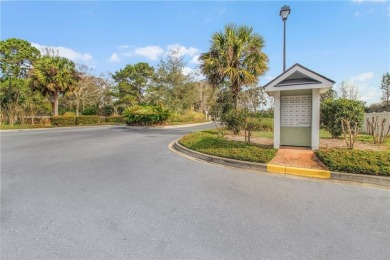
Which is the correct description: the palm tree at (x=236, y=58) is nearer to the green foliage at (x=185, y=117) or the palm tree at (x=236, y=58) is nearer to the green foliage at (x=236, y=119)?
the green foliage at (x=236, y=119)

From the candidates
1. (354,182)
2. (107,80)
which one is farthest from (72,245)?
(107,80)

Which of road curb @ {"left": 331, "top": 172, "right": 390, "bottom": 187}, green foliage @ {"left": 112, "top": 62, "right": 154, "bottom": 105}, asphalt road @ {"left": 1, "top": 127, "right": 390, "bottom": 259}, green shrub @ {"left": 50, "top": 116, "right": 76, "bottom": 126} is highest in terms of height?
green foliage @ {"left": 112, "top": 62, "right": 154, "bottom": 105}

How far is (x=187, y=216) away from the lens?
124 inches

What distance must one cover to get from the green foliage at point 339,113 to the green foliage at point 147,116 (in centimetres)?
1371

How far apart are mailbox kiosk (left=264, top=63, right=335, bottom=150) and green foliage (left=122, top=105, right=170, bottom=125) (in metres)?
13.6

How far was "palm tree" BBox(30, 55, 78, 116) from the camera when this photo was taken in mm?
23484

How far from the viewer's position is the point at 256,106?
1795 cm

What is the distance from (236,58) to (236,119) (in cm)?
361

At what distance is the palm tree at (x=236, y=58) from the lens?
11719mm

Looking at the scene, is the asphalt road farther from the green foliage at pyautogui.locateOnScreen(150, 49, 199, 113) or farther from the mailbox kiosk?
the green foliage at pyautogui.locateOnScreen(150, 49, 199, 113)

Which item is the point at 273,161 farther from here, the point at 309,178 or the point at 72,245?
the point at 72,245

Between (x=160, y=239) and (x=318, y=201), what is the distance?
109 inches

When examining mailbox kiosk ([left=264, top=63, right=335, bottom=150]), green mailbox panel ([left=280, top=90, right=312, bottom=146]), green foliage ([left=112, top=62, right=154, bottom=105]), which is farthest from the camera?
green foliage ([left=112, top=62, right=154, bottom=105])

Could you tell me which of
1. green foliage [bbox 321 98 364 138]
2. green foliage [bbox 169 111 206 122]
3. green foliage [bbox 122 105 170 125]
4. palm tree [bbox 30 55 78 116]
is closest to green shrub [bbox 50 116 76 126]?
palm tree [bbox 30 55 78 116]
